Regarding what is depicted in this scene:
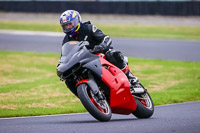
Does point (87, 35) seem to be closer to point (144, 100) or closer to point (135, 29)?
point (144, 100)

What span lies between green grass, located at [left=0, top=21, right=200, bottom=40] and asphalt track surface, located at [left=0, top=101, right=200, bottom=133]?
22.4m

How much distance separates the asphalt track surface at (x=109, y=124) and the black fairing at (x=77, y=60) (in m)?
0.76

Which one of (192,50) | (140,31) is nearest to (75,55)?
(192,50)

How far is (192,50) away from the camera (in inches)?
869

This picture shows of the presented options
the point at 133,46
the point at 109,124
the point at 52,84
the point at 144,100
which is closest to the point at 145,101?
the point at 144,100

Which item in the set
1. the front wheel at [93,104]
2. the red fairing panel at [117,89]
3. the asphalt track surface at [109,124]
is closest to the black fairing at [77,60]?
the red fairing panel at [117,89]

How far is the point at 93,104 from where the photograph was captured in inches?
243

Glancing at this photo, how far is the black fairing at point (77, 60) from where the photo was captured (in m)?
6.38

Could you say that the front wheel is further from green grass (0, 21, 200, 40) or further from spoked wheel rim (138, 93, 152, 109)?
green grass (0, 21, 200, 40)

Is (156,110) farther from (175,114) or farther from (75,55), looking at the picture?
(75,55)

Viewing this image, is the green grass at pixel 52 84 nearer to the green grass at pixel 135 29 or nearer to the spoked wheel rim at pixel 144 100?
the spoked wheel rim at pixel 144 100

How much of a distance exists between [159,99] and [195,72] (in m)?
5.25

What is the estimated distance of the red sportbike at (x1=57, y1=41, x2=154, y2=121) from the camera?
634 cm

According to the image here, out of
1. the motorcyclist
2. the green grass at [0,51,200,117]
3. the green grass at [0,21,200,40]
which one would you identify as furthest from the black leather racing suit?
the green grass at [0,21,200,40]
